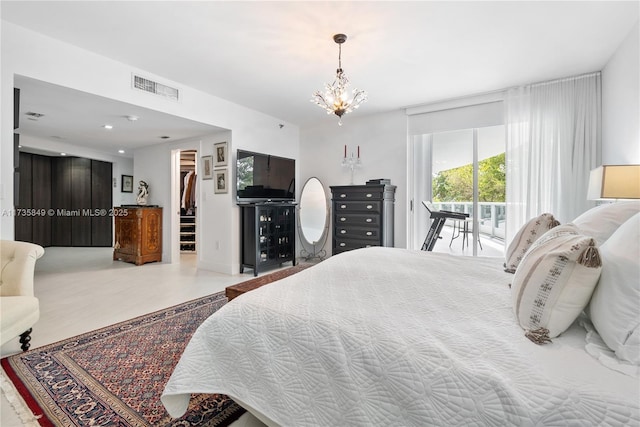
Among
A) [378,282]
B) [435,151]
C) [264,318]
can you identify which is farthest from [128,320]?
[435,151]

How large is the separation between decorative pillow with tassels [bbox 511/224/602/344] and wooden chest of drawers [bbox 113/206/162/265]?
556cm

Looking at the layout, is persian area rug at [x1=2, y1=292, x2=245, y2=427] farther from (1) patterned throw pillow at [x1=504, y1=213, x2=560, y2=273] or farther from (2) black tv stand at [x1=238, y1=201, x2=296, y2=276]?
(2) black tv stand at [x1=238, y1=201, x2=296, y2=276]

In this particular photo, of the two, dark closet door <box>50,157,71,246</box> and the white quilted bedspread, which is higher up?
dark closet door <box>50,157,71,246</box>

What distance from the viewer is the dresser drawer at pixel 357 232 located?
14.0ft

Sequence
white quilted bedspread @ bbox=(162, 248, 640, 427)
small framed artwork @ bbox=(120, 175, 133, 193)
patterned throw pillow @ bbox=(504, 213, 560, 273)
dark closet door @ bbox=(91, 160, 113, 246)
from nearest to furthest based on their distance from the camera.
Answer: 1. white quilted bedspread @ bbox=(162, 248, 640, 427)
2. patterned throw pillow @ bbox=(504, 213, 560, 273)
3. dark closet door @ bbox=(91, 160, 113, 246)
4. small framed artwork @ bbox=(120, 175, 133, 193)

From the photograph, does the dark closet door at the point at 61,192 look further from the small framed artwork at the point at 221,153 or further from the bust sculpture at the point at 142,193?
the small framed artwork at the point at 221,153

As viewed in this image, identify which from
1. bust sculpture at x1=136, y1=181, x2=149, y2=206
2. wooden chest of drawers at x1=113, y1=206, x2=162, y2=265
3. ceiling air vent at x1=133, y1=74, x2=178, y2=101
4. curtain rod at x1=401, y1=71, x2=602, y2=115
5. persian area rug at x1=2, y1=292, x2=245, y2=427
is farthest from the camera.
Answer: bust sculpture at x1=136, y1=181, x2=149, y2=206

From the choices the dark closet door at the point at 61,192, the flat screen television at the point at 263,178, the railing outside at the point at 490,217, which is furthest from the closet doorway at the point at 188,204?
the railing outside at the point at 490,217

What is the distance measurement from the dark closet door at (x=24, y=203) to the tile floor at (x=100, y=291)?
5.19 ft

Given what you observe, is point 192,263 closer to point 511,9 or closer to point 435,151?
point 435,151

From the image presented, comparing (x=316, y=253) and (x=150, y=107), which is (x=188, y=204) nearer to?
(x=316, y=253)

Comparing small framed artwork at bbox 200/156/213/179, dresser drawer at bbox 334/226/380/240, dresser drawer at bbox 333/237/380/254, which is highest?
small framed artwork at bbox 200/156/213/179

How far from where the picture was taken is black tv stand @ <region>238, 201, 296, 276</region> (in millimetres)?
4348

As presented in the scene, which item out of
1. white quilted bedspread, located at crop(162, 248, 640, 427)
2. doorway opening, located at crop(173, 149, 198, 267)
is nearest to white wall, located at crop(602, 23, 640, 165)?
white quilted bedspread, located at crop(162, 248, 640, 427)
